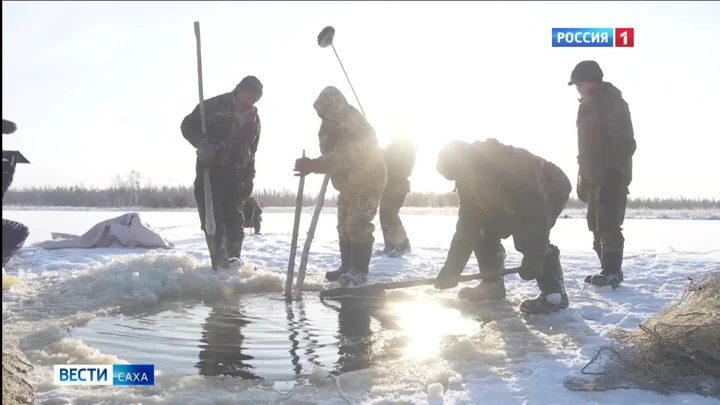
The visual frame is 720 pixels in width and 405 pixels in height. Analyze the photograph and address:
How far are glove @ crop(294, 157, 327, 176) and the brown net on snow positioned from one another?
2827 mm

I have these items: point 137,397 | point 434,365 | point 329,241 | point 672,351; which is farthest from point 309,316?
point 329,241

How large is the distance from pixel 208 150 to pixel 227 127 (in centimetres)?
43

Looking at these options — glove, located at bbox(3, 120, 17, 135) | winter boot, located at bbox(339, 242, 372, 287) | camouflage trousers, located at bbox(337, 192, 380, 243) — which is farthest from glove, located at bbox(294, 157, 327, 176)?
glove, located at bbox(3, 120, 17, 135)

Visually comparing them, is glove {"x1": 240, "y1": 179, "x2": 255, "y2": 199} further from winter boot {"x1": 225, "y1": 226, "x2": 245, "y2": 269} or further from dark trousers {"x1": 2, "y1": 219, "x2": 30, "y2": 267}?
dark trousers {"x1": 2, "y1": 219, "x2": 30, "y2": 267}

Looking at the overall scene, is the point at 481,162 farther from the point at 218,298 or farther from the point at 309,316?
the point at 218,298

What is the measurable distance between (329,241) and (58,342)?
736 centimetres

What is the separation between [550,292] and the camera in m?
4.37

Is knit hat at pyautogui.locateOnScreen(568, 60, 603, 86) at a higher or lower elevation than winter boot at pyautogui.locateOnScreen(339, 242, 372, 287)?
higher

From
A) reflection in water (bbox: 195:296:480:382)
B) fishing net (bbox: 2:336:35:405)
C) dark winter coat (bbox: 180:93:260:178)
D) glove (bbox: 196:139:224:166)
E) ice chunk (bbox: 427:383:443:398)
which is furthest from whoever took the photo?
dark winter coat (bbox: 180:93:260:178)

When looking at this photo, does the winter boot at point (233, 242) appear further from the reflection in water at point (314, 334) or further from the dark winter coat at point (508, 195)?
the dark winter coat at point (508, 195)

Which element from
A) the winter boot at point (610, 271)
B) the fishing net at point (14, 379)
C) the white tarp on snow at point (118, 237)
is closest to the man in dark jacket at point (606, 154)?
the winter boot at point (610, 271)

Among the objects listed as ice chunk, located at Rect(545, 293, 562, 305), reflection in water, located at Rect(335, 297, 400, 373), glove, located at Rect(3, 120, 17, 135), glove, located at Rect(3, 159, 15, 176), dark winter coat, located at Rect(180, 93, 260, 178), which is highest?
dark winter coat, located at Rect(180, 93, 260, 178)

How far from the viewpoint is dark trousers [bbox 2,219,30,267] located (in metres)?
1.94

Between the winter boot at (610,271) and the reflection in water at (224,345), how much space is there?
2.97 meters
